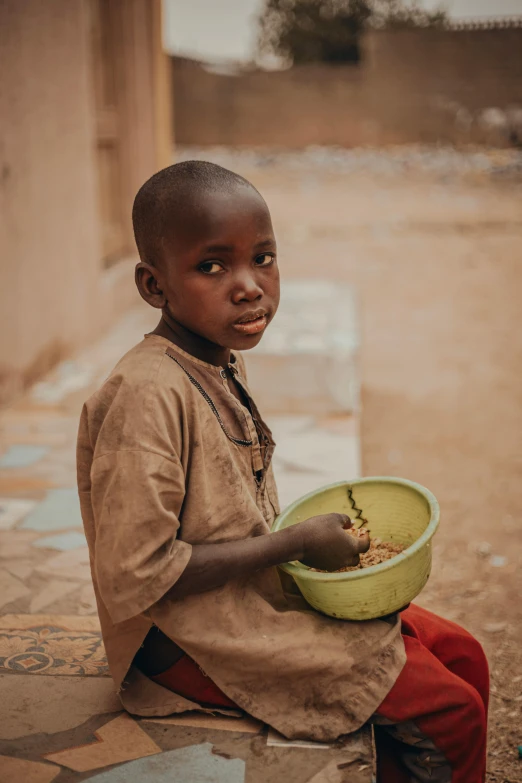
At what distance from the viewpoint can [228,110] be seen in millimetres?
23547

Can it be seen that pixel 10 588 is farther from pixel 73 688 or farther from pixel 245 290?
pixel 245 290

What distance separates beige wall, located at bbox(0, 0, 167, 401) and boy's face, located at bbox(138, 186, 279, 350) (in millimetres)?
2770

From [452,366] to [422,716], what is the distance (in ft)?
15.6

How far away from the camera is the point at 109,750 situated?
1648 millimetres

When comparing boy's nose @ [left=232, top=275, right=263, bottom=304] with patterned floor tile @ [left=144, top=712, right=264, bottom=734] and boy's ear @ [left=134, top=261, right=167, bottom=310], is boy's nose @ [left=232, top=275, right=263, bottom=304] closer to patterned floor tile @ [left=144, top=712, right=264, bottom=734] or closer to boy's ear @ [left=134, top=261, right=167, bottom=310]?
boy's ear @ [left=134, top=261, right=167, bottom=310]

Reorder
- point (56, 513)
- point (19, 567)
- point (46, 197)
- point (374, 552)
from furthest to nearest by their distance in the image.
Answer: point (46, 197) → point (56, 513) → point (19, 567) → point (374, 552)

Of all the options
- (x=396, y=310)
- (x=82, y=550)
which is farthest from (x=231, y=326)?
(x=396, y=310)

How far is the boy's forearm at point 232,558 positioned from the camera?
4.94ft

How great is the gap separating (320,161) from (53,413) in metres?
16.6

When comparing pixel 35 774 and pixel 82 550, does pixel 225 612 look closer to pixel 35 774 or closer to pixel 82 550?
pixel 35 774

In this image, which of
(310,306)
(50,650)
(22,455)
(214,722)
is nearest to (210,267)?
(214,722)

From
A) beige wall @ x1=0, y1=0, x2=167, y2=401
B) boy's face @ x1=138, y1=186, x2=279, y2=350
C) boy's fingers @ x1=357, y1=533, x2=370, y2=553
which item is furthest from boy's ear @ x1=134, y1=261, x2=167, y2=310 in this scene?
beige wall @ x1=0, y1=0, x2=167, y2=401

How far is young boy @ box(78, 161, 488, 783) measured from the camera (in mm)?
1464

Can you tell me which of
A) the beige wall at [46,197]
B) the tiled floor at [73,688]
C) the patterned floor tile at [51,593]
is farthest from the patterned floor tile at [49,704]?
the beige wall at [46,197]
